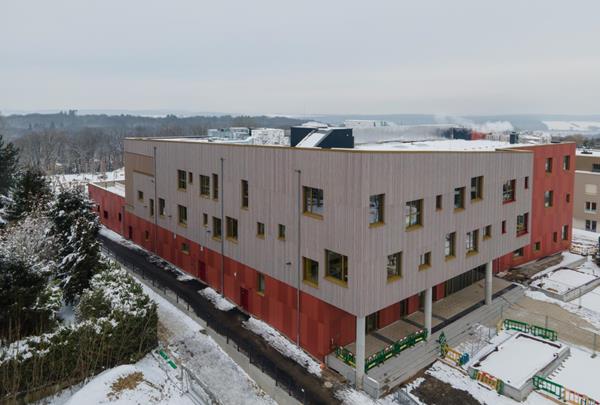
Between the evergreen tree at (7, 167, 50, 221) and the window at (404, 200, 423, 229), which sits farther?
the evergreen tree at (7, 167, 50, 221)

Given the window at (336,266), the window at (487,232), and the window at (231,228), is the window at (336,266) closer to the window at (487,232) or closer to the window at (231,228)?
the window at (231,228)

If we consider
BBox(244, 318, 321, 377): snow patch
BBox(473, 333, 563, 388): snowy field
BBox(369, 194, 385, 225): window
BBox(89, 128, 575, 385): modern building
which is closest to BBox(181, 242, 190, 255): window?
BBox(89, 128, 575, 385): modern building

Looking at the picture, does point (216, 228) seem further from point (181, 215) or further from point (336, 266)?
point (336, 266)

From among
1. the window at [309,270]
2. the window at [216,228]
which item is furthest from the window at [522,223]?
the window at [216,228]

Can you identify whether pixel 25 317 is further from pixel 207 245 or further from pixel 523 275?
pixel 523 275

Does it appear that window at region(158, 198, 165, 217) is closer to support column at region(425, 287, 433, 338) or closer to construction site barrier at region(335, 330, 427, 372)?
construction site barrier at region(335, 330, 427, 372)

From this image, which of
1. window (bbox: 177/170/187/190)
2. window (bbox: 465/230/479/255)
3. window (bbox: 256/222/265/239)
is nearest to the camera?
window (bbox: 256/222/265/239)
